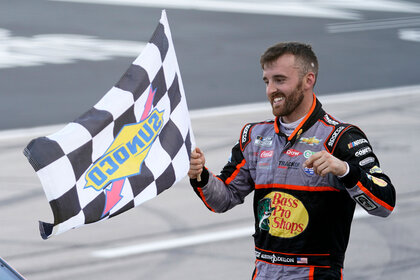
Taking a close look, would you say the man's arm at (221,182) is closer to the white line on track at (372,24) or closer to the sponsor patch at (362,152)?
the sponsor patch at (362,152)

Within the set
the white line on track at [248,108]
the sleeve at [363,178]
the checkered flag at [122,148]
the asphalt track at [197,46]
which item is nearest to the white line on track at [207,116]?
the white line on track at [248,108]

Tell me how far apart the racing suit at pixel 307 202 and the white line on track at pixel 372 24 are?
11.1 meters

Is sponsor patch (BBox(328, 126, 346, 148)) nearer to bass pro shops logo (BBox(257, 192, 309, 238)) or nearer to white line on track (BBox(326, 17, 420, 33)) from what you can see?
bass pro shops logo (BBox(257, 192, 309, 238))

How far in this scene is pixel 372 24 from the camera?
1457 centimetres

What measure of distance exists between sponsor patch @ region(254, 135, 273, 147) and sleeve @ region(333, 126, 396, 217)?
13.2 inches

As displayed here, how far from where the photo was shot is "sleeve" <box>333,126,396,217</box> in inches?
114

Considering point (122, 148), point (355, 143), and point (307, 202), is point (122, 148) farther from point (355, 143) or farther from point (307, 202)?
point (355, 143)

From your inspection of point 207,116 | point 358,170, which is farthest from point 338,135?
point 207,116

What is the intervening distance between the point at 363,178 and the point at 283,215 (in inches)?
16.0

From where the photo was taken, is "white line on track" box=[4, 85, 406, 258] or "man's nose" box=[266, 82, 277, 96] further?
"white line on track" box=[4, 85, 406, 258]

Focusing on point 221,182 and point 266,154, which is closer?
point 266,154

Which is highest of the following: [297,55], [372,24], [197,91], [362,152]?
[297,55]

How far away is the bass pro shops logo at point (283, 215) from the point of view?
3096 mm

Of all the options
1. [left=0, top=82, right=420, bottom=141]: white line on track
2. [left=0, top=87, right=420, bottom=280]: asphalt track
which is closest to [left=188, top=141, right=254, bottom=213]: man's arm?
[left=0, top=87, right=420, bottom=280]: asphalt track
